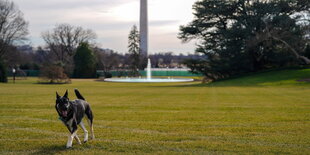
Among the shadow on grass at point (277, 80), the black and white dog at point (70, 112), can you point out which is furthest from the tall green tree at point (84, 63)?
the black and white dog at point (70, 112)

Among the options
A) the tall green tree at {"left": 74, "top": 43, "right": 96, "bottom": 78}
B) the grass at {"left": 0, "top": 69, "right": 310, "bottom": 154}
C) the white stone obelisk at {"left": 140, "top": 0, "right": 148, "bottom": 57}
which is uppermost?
the white stone obelisk at {"left": 140, "top": 0, "right": 148, "bottom": 57}

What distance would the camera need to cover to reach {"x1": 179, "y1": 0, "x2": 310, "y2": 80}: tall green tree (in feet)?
147

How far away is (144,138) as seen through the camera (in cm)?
871

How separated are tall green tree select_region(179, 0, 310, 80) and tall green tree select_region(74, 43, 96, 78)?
27.6m

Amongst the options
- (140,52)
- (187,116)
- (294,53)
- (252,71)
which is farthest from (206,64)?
(187,116)

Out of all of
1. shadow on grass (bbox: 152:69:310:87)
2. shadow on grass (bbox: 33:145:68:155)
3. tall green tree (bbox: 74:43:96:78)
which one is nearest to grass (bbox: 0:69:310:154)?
shadow on grass (bbox: 33:145:68:155)

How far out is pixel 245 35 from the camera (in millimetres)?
46500

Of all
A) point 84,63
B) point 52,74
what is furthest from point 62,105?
point 84,63

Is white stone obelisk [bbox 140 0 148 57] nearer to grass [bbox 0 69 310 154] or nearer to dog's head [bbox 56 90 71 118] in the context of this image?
grass [bbox 0 69 310 154]

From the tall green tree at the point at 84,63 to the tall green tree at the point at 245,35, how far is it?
1088 inches

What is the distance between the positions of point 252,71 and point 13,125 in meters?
45.4

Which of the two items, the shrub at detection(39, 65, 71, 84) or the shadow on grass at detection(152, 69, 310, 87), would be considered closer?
the shadow on grass at detection(152, 69, 310, 87)

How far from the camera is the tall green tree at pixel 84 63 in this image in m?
73.2

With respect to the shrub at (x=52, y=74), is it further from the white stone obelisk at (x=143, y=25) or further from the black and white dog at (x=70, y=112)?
the black and white dog at (x=70, y=112)
